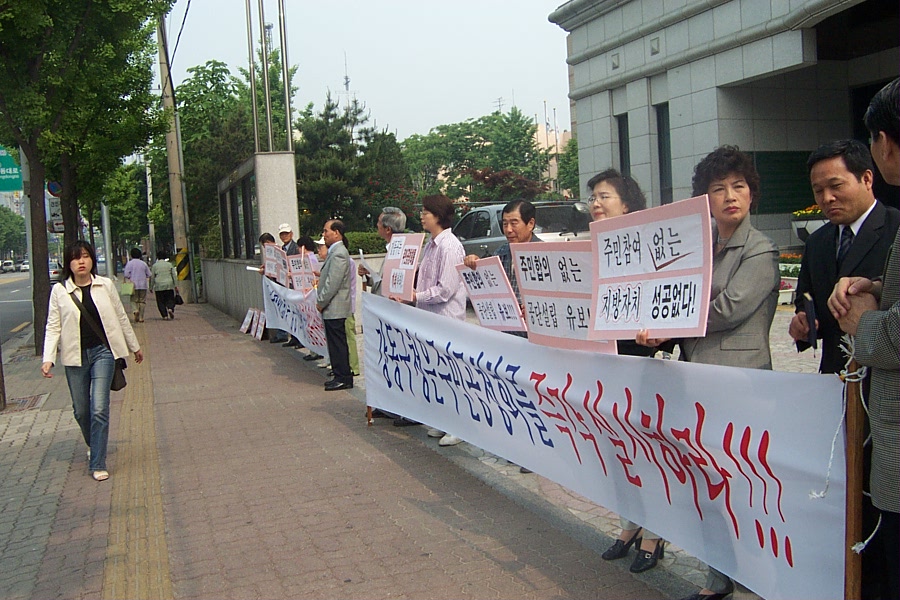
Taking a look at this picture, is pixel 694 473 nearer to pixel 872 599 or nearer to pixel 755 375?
pixel 755 375

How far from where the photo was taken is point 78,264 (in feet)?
22.4

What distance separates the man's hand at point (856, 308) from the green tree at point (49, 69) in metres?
13.1

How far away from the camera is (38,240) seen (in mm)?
14891

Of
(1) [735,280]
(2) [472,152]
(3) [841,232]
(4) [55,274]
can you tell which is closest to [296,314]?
(1) [735,280]

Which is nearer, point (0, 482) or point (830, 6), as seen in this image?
point (0, 482)

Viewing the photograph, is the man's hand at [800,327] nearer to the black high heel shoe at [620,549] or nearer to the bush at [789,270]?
the black high heel shoe at [620,549]

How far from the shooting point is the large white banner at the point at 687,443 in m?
2.94

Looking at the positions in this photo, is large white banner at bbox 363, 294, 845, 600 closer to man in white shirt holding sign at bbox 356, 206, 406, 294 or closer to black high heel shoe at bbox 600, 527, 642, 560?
black high heel shoe at bbox 600, 527, 642, 560

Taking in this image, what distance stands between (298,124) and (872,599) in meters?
43.8

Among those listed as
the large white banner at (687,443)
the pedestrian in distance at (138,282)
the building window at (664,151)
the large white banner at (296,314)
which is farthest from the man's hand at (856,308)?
the pedestrian in distance at (138,282)

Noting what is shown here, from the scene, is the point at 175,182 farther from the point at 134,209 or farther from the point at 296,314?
the point at 134,209

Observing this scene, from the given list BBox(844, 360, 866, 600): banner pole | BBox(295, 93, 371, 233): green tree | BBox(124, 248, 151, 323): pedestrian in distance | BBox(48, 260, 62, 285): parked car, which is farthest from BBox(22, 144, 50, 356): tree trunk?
BBox(295, 93, 371, 233): green tree

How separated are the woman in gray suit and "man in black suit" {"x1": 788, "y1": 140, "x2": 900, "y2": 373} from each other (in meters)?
0.22

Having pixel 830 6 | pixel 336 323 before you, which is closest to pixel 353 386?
pixel 336 323
